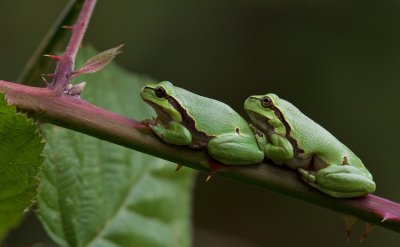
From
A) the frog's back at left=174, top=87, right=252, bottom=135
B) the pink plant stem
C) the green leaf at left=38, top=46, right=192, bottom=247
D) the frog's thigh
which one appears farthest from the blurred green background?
the pink plant stem

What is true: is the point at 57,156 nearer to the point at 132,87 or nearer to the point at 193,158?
the point at 193,158

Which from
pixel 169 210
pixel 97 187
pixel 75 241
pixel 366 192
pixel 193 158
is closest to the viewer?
pixel 193 158

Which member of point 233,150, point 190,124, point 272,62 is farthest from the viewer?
point 272,62

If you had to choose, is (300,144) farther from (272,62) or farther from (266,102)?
(272,62)

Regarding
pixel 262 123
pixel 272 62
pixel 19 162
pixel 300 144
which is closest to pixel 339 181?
pixel 300 144

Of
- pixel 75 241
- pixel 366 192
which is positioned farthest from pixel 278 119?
pixel 75 241

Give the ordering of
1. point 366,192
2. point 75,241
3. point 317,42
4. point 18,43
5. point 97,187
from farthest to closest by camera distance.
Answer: point 317,42 < point 18,43 < point 97,187 < point 75,241 < point 366,192

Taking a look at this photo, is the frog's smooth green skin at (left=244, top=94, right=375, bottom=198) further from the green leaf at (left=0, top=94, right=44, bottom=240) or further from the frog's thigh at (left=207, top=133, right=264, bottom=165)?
the green leaf at (left=0, top=94, right=44, bottom=240)
